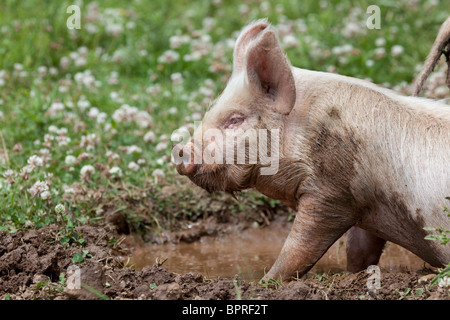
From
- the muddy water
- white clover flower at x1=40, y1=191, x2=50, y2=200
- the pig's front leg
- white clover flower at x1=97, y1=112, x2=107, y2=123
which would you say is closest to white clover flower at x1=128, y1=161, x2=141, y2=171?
the muddy water

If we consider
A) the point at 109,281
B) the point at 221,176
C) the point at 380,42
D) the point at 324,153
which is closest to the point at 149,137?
the point at 221,176

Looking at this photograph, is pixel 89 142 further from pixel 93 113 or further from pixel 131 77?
pixel 131 77

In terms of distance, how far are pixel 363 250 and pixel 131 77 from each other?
4798 millimetres

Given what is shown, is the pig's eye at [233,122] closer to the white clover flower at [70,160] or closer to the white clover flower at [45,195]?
the white clover flower at [45,195]

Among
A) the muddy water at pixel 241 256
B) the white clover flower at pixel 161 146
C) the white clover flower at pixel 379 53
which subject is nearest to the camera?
the muddy water at pixel 241 256

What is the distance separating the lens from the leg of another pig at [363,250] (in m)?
5.47

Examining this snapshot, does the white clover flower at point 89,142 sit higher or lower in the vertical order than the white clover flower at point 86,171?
higher

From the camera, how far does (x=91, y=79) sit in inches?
334

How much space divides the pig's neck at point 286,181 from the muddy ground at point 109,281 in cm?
61

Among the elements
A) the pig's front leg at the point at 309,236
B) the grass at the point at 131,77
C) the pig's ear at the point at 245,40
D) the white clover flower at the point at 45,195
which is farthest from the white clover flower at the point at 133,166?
the pig's front leg at the point at 309,236

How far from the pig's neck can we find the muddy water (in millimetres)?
681

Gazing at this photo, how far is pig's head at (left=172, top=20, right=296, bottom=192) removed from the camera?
4867 mm

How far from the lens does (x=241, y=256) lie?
611 cm

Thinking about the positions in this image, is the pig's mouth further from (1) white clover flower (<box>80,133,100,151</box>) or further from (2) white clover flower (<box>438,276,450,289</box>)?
(1) white clover flower (<box>80,133,100,151</box>)
